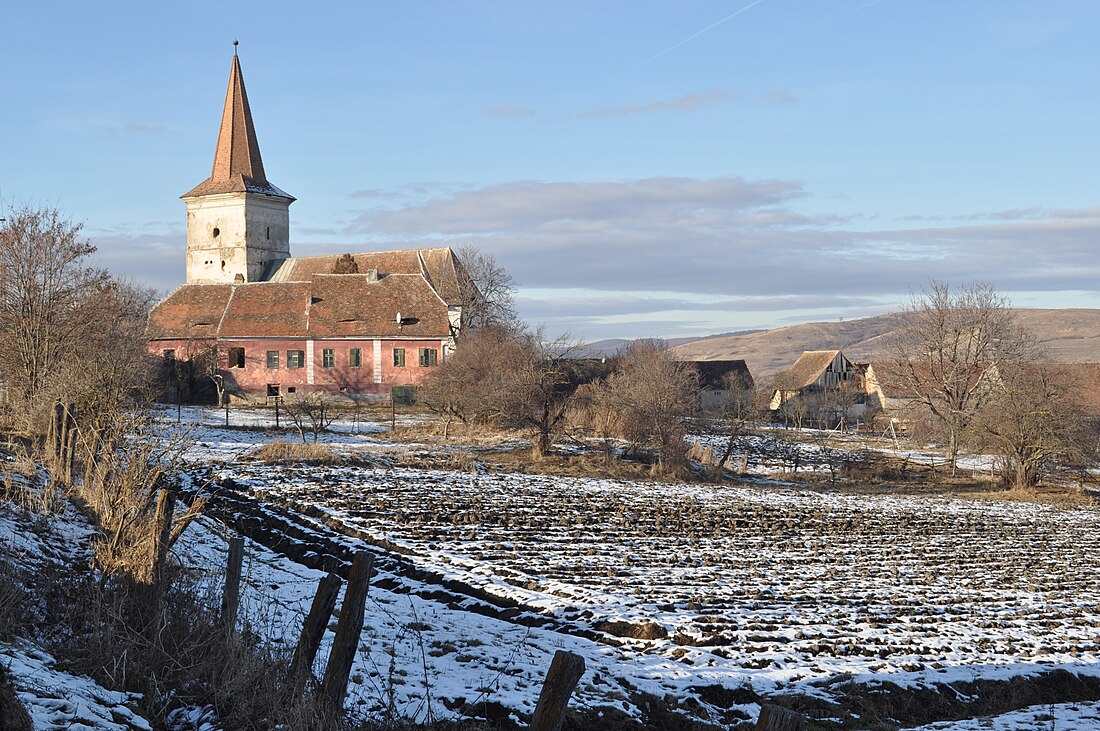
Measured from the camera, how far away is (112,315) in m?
30.6

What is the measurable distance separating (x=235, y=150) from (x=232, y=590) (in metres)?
65.8

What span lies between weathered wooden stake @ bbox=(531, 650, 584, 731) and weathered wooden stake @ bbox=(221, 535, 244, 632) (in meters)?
3.29

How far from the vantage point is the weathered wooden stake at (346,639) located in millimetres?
6348

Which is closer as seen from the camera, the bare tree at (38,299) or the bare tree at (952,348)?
the bare tree at (38,299)

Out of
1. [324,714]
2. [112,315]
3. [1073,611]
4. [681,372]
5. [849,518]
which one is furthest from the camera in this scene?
[681,372]

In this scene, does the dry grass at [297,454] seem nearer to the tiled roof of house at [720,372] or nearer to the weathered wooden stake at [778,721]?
the weathered wooden stake at [778,721]

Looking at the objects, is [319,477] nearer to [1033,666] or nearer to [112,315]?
[112,315]

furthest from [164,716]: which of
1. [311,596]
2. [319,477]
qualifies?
[319,477]

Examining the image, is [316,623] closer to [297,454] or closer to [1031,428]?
[297,454]

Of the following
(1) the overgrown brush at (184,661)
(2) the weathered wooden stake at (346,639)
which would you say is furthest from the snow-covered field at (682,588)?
(1) the overgrown brush at (184,661)

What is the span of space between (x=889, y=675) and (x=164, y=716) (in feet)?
22.8

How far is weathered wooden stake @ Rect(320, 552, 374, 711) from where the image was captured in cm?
635

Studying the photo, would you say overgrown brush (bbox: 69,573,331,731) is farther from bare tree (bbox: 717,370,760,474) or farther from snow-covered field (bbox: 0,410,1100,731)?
bare tree (bbox: 717,370,760,474)

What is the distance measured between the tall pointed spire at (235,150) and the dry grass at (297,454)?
144ft
